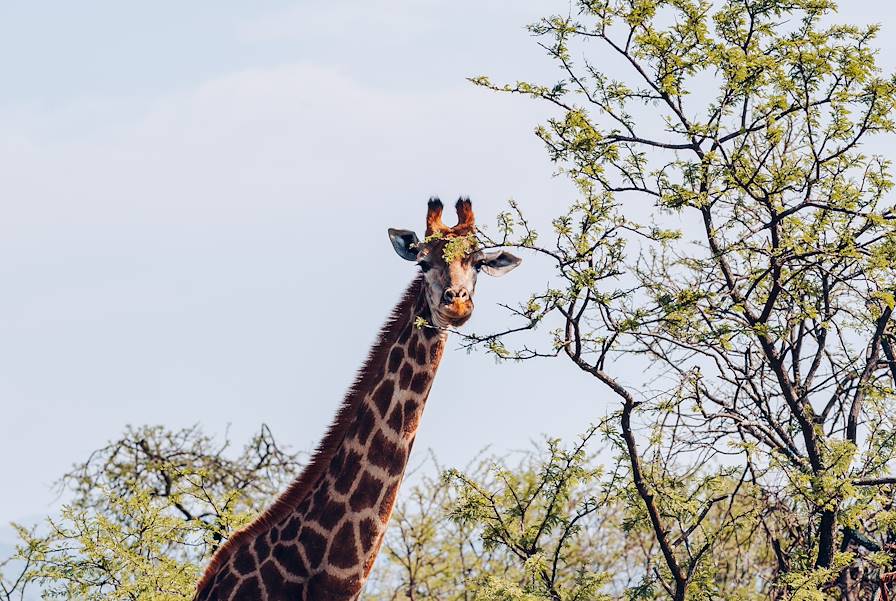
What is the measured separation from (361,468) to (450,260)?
1.75m

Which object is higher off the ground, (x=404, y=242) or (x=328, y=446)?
(x=404, y=242)

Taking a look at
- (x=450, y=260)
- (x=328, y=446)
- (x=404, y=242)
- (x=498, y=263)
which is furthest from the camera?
(x=498, y=263)

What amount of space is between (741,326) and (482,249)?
2.17m

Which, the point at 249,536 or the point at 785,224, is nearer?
the point at 249,536

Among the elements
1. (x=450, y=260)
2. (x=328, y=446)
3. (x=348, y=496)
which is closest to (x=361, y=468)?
(x=348, y=496)

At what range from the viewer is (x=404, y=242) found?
35.5 ft

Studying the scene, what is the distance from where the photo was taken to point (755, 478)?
1120cm

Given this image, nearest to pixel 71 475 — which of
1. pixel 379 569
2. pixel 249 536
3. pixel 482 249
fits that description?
pixel 379 569

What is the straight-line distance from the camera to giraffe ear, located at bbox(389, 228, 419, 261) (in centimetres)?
1077

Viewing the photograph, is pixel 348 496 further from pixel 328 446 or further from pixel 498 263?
pixel 498 263

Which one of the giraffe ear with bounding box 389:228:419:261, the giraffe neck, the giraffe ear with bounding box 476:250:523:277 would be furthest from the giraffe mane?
the giraffe ear with bounding box 476:250:523:277

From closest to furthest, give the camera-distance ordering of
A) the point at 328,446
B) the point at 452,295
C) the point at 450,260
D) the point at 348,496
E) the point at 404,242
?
the point at 452,295 → the point at 450,260 → the point at 348,496 → the point at 328,446 → the point at 404,242

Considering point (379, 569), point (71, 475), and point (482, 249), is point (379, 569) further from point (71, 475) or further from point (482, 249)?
point (482, 249)

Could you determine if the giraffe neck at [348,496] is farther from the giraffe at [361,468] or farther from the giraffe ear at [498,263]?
the giraffe ear at [498,263]
